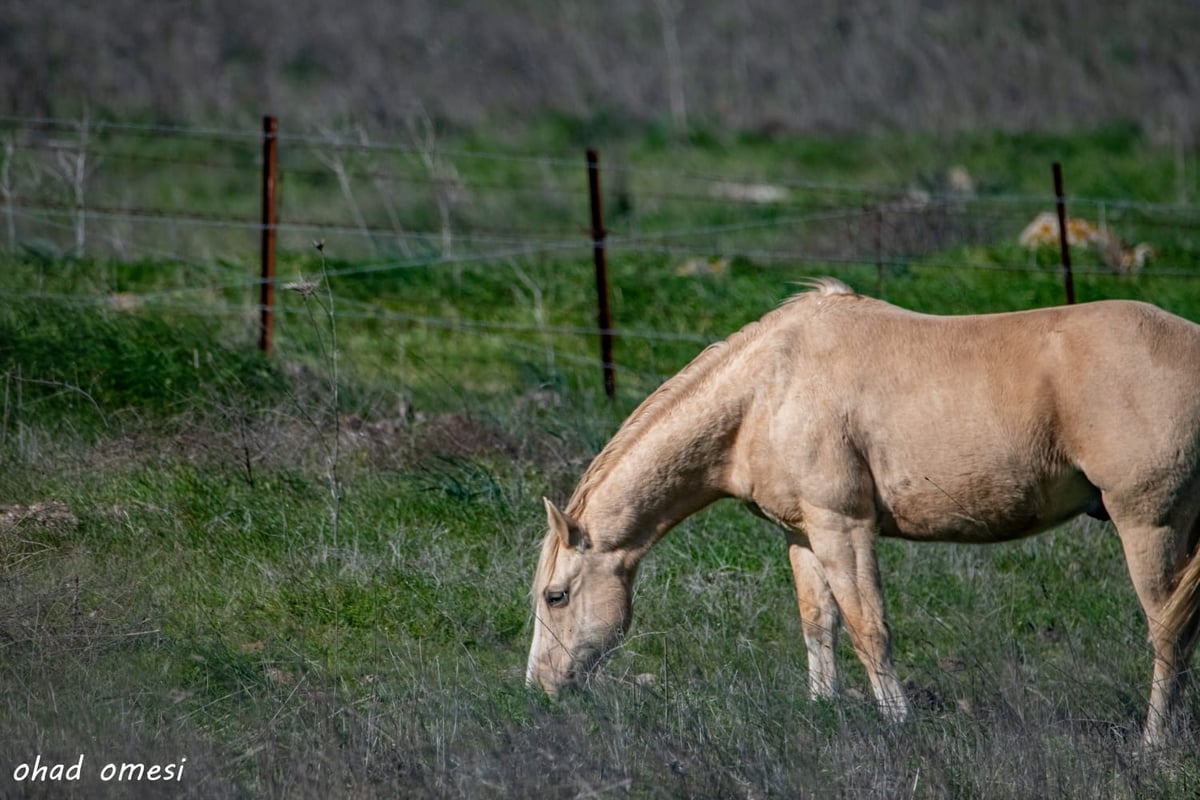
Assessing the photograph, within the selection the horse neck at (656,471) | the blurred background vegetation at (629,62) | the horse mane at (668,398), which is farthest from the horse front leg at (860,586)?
the blurred background vegetation at (629,62)

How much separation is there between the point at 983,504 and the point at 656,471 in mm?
1272

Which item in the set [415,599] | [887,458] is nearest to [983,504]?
[887,458]

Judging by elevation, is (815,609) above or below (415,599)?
above

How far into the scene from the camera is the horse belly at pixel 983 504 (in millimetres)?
5293

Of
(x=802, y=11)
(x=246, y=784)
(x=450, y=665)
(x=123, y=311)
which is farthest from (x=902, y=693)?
(x=802, y=11)

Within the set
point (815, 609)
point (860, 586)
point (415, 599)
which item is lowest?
point (415, 599)

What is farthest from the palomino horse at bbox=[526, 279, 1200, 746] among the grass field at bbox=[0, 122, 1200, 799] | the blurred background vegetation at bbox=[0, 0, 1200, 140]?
the blurred background vegetation at bbox=[0, 0, 1200, 140]

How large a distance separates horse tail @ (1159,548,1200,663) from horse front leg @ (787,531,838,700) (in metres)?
1.25

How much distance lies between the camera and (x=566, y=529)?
5453mm

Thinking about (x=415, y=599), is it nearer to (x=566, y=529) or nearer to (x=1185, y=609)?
(x=566, y=529)

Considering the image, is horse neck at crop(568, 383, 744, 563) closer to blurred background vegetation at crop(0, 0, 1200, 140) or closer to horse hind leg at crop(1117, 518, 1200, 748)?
horse hind leg at crop(1117, 518, 1200, 748)

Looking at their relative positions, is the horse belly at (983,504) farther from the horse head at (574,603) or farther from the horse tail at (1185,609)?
the horse head at (574,603)

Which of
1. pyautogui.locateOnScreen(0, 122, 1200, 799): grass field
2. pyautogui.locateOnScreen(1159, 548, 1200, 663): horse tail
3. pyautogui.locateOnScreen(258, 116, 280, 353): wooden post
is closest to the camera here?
pyautogui.locateOnScreen(0, 122, 1200, 799): grass field

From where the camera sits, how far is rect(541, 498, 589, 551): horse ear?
541cm
